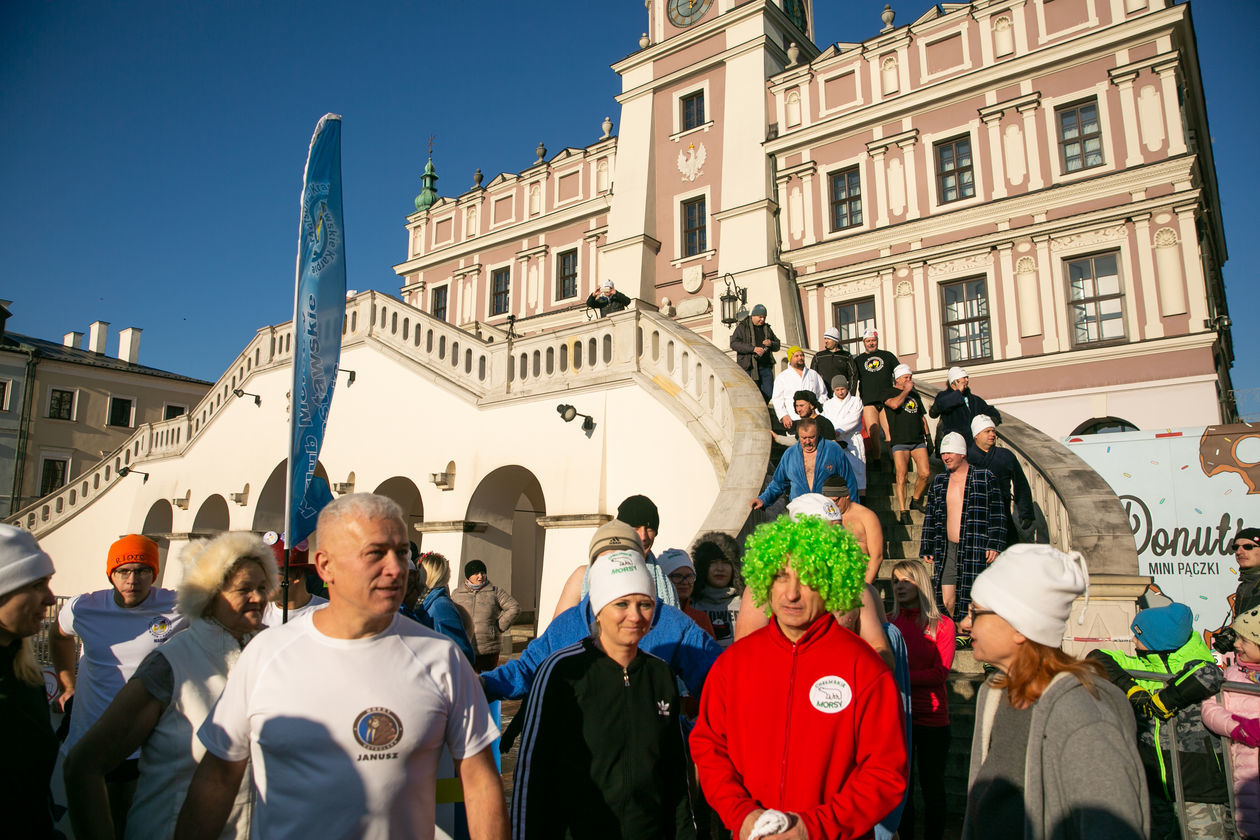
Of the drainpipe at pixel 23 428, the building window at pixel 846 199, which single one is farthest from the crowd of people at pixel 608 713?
the drainpipe at pixel 23 428

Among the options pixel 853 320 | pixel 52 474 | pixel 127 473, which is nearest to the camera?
pixel 127 473

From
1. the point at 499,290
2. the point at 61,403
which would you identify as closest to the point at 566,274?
the point at 499,290

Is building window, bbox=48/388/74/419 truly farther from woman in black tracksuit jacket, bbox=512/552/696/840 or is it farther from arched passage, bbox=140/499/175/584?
woman in black tracksuit jacket, bbox=512/552/696/840

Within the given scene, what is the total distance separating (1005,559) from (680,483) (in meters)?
7.72

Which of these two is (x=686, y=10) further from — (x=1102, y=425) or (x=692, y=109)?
(x=1102, y=425)

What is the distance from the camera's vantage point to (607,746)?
285 centimetres

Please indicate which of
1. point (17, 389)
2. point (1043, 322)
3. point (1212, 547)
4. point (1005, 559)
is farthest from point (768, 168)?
point (17, 389)

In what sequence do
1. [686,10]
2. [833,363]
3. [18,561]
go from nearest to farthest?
[18,561]
[833,363]
[686,10]

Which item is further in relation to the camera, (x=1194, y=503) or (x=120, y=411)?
(x=120, y=411)

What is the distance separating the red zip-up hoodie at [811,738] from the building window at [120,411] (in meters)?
44.0

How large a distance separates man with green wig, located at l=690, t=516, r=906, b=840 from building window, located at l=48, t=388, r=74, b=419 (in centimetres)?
4360

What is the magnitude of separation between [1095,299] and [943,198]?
14.3ft

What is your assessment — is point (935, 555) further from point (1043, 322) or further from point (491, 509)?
point (1043, 322)

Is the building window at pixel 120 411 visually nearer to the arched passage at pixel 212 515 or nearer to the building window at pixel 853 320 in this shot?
the arched passage at pixel 212 515
